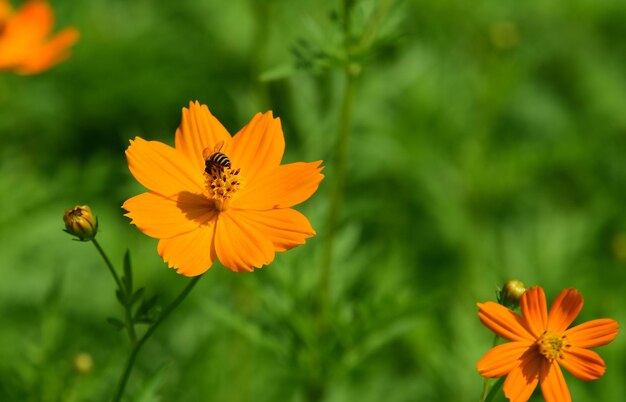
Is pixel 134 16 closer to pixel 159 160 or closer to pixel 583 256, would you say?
pixel 583 256

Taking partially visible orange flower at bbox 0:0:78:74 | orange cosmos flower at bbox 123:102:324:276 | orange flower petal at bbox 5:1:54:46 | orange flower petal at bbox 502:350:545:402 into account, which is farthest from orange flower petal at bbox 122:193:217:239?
orange flower petal at bbox 5:1:54:46

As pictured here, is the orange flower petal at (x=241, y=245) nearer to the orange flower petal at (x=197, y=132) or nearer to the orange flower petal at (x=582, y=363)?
the orange flower petal at (x=197, y=132)

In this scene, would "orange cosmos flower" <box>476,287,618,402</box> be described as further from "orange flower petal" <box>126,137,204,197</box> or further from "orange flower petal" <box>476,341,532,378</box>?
"orange flower petal" <box>126,137,204,197</box>

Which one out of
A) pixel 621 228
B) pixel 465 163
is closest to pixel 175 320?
pixel 465 163

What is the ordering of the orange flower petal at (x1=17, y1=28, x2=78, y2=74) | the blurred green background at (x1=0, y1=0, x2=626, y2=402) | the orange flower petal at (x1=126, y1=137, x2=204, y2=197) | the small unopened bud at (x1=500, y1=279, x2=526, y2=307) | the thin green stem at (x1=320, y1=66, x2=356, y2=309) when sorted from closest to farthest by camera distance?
the small unopened bud at (x1=500, y1=279, x2=526, y2=307), the orange flower petal at (x1=126, y1=137, x2=204, y2=197), the thin green stem at (x1=320, y1=66, x2=356, y2=309), the blurred green background at (x1=0, y1=0, x2=626, y2=402), the orange flower petal at (x1=17, y1=28, x2=78, y2=74)

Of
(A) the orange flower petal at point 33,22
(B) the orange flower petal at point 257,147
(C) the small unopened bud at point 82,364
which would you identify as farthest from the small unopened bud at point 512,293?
(A) the orange flower petal at point 33,22
